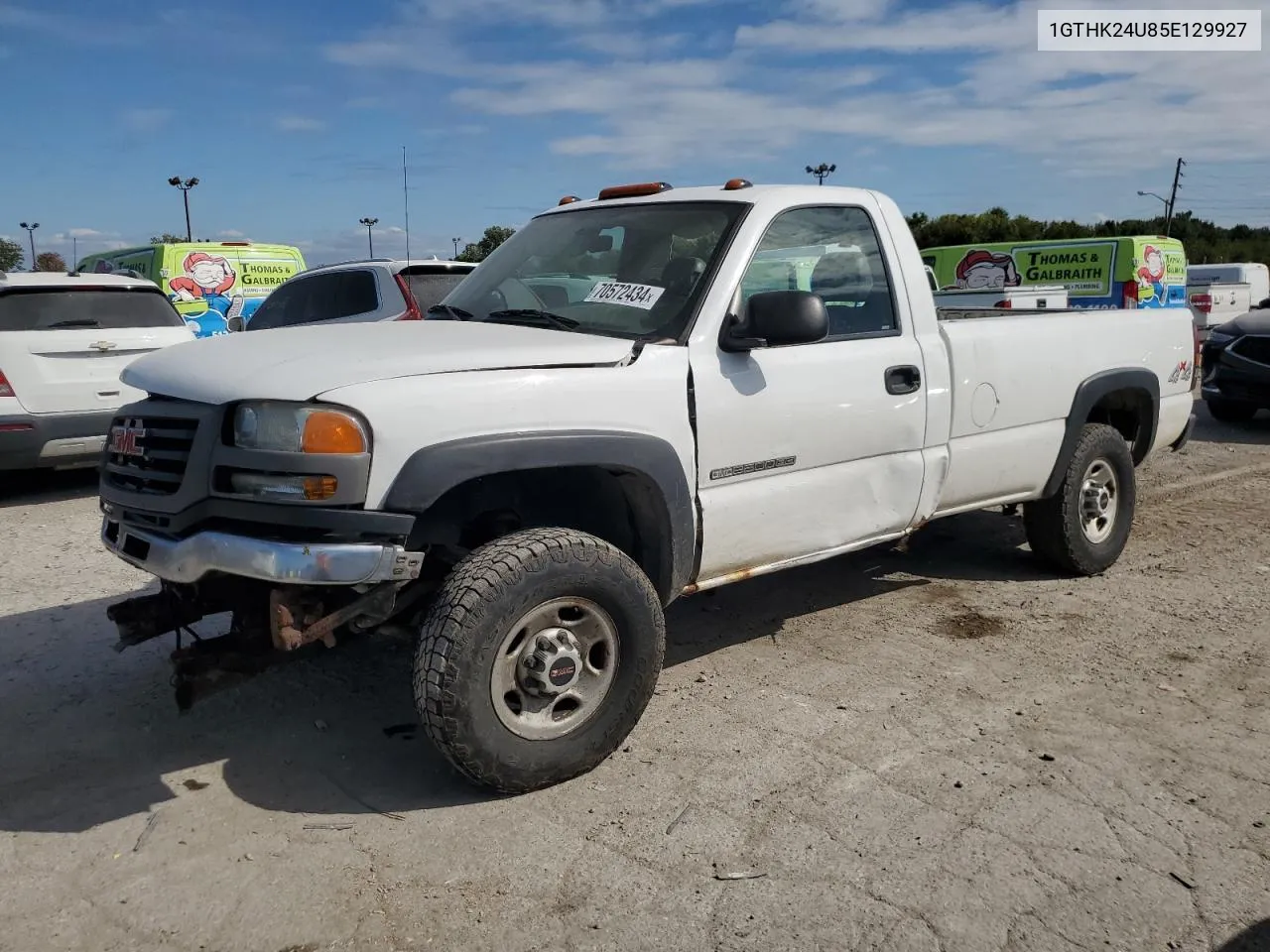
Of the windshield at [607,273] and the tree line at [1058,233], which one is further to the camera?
the tree line at [1058,233]

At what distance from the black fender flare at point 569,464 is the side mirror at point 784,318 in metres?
0.54

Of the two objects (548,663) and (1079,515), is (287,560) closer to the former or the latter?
(548,663)

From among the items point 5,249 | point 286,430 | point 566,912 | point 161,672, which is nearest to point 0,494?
point 161,672

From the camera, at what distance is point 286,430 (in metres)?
3.12

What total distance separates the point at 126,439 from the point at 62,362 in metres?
5.06

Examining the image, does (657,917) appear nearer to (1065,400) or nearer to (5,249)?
(1065,400)

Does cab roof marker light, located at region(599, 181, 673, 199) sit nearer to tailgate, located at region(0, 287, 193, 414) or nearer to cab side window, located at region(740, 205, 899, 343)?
cab side window, located at region(740, 205, 899, 343)

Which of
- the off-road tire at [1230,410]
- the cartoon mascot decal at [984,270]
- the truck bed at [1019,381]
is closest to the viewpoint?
the truck bed at [1019,381]

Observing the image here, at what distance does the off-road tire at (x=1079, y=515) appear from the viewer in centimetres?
555

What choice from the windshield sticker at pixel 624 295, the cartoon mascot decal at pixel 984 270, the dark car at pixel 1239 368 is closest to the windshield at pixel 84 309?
the windshield sticker at pixel 624 295

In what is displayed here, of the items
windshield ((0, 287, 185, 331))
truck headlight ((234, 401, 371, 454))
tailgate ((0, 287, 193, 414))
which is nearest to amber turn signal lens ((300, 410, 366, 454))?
truck headlight ((234, 401, 371, 454))

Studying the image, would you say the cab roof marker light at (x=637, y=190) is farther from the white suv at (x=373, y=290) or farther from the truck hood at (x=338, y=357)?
the white suv at (x=373, y=290)

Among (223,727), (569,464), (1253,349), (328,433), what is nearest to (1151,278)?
(1253,349)

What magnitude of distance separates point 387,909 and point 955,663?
2.69 m
